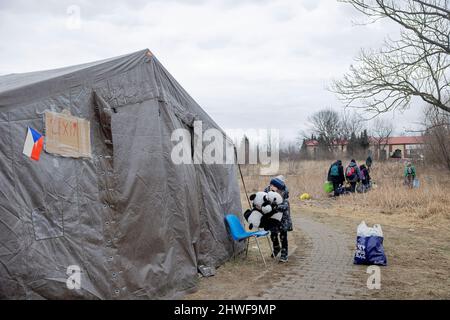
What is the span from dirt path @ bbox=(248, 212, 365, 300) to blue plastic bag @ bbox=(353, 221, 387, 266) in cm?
29

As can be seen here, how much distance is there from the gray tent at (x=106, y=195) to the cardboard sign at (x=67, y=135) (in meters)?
0.07

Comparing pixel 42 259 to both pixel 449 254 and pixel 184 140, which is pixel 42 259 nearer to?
pixel 184 140

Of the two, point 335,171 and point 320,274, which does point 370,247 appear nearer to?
point 320,274

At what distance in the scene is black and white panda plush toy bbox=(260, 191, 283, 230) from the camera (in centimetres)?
786

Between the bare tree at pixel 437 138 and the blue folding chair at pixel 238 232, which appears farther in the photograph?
the bare tree at pixel 437 138

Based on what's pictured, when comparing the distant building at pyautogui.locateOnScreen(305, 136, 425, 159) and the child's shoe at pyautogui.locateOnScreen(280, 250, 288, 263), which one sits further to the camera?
the distant building at pyautogui.locateOnScreen(305, 136, 425, 159)

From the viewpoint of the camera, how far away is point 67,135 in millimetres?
5125

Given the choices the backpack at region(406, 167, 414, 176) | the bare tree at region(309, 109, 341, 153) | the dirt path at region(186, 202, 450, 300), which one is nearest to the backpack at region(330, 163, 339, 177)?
the backpack at region(406, 167, 414, 176)

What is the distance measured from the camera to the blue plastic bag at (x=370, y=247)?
7.75 metres

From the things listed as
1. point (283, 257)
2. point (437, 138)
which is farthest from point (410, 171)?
point (283, 257)

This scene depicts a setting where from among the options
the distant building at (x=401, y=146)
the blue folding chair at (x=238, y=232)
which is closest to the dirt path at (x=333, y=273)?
the blue folding chair at (x=238, y=232)

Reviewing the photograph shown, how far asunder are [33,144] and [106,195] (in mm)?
1152

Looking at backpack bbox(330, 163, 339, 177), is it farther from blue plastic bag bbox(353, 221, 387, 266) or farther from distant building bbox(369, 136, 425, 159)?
distant building bbox(369, 136, 425, 159)

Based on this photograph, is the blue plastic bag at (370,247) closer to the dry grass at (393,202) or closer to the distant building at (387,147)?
the dry grass at (393,202)
